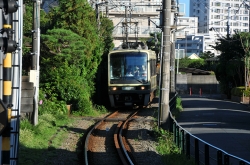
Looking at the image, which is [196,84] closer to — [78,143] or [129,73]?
[129,73]

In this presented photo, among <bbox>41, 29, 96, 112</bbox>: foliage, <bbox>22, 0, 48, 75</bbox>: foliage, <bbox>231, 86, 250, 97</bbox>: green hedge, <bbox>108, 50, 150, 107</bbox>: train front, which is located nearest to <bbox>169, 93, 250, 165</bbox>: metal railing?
<bbox>41, 29, 96, 112</bbox>: foliage

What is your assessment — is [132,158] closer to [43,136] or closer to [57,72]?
[43,136]

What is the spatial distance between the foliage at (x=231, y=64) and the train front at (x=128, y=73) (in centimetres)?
1542

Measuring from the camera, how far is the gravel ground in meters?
13.9

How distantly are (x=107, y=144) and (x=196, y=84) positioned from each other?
1711 inches

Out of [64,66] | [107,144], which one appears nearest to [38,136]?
[107,144]

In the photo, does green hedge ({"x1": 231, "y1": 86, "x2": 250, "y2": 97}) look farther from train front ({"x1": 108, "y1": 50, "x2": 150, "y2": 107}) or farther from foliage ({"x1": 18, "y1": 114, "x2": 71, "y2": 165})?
foliage ({"x1": 18, "y1": 114, "x2": 71, "y2": 165})

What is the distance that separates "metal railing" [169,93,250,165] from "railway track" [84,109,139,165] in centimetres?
154

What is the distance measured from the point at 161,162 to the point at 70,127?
25.5 feet

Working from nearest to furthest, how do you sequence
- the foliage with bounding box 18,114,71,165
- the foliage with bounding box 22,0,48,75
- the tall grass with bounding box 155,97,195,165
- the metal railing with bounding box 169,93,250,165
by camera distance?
the metal railing with bounding box 169,93,250,165
the tall grass with bounding box 155,97,195,165
the foliage with bounding box 18,114,71,165
the foliage with bounding box 22,0,48,75

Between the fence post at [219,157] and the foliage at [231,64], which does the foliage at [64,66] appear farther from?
the foliage at [231,64]

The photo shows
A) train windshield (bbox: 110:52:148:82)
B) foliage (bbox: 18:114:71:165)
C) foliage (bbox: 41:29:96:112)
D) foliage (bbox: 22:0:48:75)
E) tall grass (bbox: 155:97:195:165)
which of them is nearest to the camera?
tall grass (bbox: 155:97:195:165)

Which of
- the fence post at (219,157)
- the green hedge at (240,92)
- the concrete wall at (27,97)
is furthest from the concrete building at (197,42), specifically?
the fence post at (219,157)

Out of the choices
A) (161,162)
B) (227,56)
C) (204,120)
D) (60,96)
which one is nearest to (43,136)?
(161,162)
